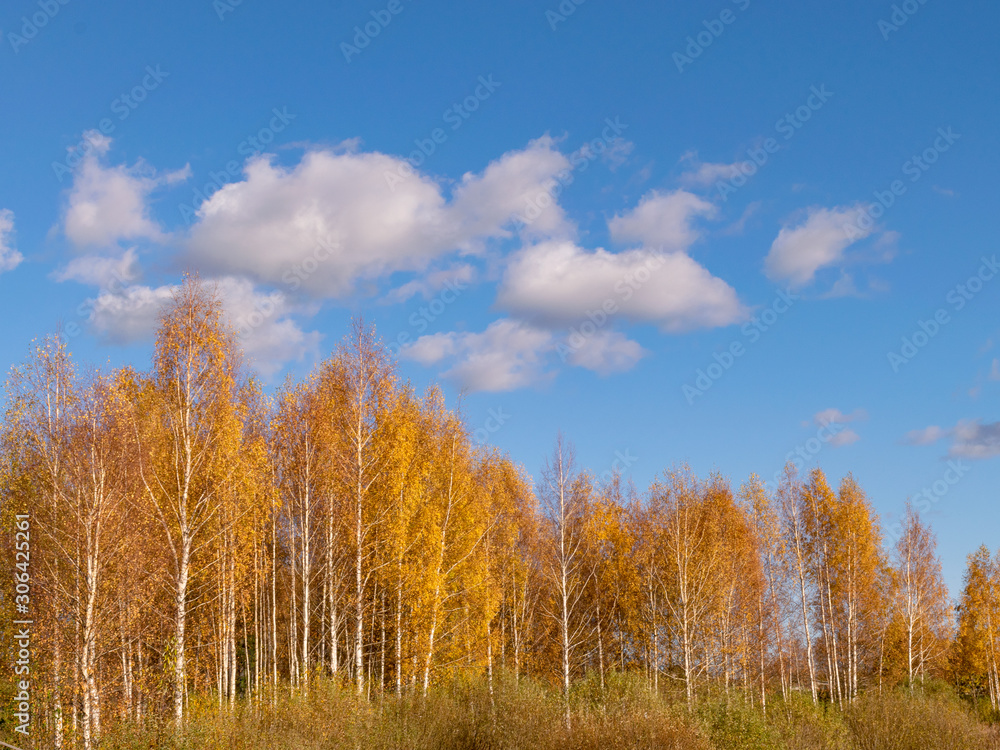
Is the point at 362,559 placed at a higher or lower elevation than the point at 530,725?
higher

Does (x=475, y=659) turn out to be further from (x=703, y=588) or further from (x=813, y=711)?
(x=813, y=711)

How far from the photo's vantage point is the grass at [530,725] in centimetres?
1673

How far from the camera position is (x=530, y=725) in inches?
802

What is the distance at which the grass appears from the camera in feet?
54.9

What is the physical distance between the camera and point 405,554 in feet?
94.2

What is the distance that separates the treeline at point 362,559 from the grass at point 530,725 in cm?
113

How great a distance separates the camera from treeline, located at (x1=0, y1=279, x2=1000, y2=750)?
66.1 feet

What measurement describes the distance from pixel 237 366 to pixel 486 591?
1497 cm

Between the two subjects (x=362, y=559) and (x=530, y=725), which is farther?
(x=362, y=559)

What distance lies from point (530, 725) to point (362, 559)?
8442mm

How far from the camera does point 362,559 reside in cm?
2612

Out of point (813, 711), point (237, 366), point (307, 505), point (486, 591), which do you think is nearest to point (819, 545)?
point (813, 711)

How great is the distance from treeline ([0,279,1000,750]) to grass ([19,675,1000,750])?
1.13 metres

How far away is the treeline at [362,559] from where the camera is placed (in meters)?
20.1
